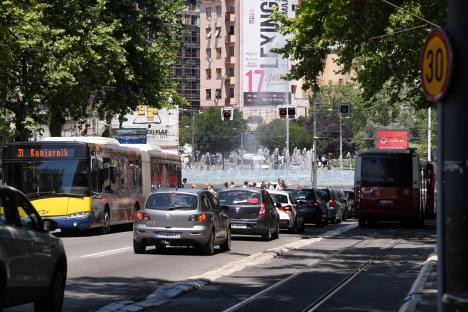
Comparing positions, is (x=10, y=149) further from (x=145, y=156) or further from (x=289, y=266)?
(x=289, y=266)

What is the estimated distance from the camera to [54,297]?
12594 mm

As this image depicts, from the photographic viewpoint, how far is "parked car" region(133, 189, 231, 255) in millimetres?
24562

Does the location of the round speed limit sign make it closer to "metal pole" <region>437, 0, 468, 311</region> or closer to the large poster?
"metal pole" <region>437, 0, 468, 311</region>

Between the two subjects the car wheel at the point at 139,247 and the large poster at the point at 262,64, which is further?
the large poster at the point at 262,64

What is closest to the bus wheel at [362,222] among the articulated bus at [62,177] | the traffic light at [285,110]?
the traffic light at [285,110]

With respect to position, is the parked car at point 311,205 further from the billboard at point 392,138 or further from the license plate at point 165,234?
the billboard at point 392,138

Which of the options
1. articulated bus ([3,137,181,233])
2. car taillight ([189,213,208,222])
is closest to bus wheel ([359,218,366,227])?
articulated bus ([3,137,181,233])

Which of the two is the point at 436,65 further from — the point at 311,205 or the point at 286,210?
the point at 311,205

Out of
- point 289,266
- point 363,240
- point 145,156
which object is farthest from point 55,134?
point 289,266

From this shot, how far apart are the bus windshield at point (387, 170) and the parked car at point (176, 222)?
19247 mm

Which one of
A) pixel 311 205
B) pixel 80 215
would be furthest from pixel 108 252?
pixel 311 205

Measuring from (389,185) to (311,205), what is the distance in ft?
13.2

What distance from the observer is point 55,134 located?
5053 centimetres

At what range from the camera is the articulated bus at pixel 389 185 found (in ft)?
142
